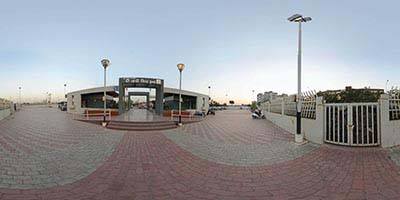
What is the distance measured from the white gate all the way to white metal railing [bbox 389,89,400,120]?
1.76 feet

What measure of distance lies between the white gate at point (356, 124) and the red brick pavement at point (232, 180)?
0.75 metres

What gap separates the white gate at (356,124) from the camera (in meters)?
6.67

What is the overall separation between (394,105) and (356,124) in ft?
4.69

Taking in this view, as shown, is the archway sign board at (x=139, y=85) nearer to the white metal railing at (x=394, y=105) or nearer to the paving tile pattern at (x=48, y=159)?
the paving tile pattern at (x=48, y=159)

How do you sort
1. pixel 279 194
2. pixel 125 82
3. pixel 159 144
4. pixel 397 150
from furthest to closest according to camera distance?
pixel 125 82
pixel 159 144
pixel 397 150
pixel 279 194

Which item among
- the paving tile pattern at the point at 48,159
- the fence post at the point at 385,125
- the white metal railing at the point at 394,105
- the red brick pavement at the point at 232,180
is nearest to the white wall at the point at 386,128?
the fence post at the point at 385,125

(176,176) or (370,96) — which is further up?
(370,96)

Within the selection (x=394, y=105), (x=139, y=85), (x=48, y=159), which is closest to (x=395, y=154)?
(x=394, y=105)

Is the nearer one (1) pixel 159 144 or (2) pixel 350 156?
(2) pixel 350 156

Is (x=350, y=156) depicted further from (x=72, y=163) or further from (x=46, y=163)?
(x=46, y=163)

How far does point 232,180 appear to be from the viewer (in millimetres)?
4297

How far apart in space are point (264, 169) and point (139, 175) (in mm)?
2819

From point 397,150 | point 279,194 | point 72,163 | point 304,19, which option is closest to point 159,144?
point 72,163

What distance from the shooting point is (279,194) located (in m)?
3.66
